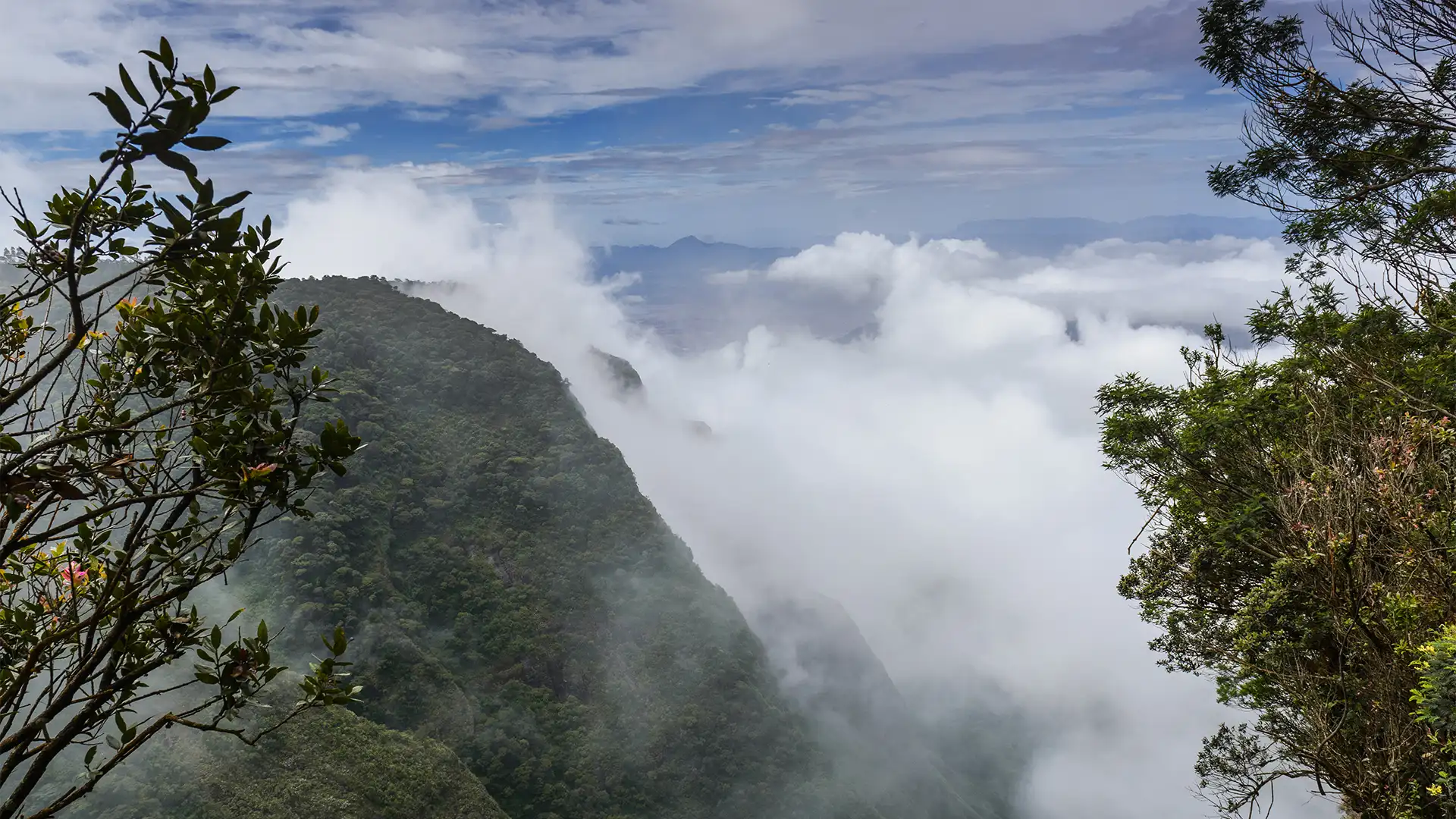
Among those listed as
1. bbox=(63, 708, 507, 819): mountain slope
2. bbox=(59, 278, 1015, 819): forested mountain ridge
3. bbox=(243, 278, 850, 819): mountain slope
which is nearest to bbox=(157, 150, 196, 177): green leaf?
bbox=(63, 708, 507, 819): mountain slope

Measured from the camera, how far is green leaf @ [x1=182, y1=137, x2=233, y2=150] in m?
2.51

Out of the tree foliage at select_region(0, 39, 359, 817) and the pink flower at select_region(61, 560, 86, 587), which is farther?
the pink flower at select_region(61, 560, 86, 587)

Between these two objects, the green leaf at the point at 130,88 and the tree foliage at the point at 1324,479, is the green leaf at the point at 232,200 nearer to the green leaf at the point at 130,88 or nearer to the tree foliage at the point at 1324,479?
the green leaf at the point at 130,88

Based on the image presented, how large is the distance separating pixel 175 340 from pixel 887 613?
15601 centimetres

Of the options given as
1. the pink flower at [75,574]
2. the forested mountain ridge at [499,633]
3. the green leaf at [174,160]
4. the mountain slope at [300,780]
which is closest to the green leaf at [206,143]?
the green leaf at [174,160]

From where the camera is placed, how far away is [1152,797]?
115m

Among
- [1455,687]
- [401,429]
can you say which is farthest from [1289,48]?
[401,429]

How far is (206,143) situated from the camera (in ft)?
8.24

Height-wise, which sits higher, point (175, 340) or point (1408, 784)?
point (175, 340)

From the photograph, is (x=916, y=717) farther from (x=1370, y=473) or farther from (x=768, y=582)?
(x=1370, y=473)

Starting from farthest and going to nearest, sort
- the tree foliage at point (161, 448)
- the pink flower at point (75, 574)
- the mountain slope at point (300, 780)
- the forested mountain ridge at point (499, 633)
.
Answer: the forested mountain ridge at point (499, 633) < the mountain slope at point (300, 780) < the pink flower at point (75, 574) < the tree foliage at point (161, 448)

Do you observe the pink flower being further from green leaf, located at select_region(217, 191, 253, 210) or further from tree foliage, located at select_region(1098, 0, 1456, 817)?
tree foliage, located at select_region(1098, 0, 1456, 817)

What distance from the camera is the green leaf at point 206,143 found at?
2.51 meters

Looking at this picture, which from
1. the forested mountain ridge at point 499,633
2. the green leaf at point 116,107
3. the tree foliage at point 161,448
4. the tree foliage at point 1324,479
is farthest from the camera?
the forested mountain ridge at point 499,633
